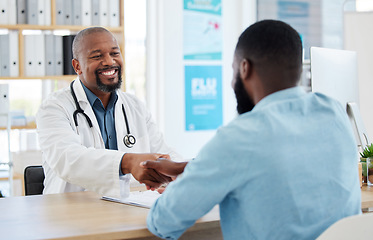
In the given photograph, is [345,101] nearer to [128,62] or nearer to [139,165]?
[139,165]

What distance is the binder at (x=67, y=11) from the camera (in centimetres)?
416

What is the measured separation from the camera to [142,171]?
172 cm

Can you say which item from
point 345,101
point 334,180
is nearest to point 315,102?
point 334,180

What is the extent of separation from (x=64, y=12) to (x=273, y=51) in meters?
3.28

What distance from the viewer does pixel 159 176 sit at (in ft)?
5.69

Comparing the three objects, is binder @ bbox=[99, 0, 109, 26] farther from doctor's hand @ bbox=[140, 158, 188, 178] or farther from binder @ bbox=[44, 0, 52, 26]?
doctor's hand @ bbox=[140, 158, 188, 178]

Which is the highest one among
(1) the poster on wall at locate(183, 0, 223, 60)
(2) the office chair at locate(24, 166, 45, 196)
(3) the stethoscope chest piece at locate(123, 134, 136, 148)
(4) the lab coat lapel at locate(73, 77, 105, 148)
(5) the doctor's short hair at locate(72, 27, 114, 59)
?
(1) the poster on wall at locate(183, 0, 223, 60)

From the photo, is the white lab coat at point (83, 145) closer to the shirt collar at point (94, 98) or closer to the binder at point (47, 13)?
the shirt collar at point (94, 98)

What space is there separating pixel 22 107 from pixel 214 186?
3627 millimetres

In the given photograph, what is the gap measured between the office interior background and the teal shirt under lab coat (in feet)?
10.8

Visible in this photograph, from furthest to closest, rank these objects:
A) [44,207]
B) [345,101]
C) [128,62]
Result: [128,62] < [345,101] < [44,207]

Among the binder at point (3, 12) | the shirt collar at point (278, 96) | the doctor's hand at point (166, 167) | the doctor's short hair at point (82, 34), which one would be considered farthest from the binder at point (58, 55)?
the shirt collar at point (278, 96)

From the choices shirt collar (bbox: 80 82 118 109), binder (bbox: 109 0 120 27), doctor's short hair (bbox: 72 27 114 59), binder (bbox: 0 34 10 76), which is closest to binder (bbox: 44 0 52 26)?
binder (bbox: 0 34 10 76)

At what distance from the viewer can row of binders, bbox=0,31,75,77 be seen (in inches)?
158
